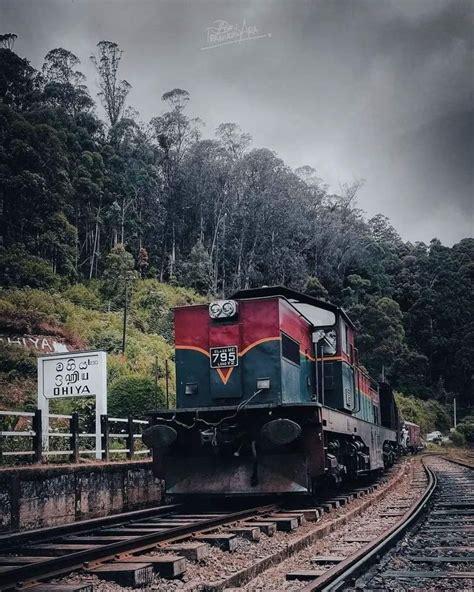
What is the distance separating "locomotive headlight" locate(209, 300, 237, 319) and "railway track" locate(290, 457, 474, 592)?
3355 millimetres

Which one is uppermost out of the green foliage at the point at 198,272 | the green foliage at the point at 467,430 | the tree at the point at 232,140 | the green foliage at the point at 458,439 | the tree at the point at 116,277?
the tree at the point at 232,140

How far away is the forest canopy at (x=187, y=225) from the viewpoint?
33812 millimetres

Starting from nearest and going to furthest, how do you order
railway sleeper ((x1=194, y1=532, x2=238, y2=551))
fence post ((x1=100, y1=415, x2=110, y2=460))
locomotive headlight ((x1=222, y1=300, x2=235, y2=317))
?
railway sleeper ((x1=194, y1=532, x2=238, y2=551)) < locomotive headlight ((x1=222, y1=300, x2=235, y2=317)) < fence post ((x1=100, y1=415, x2=110, y2=460))

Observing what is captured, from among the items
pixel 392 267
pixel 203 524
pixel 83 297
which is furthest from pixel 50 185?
pixel 392 267

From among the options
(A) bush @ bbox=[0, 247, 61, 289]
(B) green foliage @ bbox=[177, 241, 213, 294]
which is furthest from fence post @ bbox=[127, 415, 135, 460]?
(B) green foliage @ bbox=[177, 241, 213, 294]

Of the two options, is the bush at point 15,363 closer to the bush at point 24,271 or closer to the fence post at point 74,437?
the bush at point 24,271

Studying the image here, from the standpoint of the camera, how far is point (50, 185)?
3584cm

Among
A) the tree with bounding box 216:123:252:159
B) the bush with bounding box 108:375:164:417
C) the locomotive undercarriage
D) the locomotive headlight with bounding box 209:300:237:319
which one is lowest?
the locomotive undercarriage

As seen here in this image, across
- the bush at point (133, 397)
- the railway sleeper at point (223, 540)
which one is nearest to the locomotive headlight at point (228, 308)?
the railway sleeper at point (223, 540)

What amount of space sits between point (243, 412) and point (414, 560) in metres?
3.64

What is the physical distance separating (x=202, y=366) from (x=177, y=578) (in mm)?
4629

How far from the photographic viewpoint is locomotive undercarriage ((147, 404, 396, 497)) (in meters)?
8.62

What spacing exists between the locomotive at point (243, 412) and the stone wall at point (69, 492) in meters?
1.11

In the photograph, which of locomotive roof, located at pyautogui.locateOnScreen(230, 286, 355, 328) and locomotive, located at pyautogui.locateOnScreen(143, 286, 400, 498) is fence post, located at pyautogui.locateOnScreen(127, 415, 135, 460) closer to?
locomotive, located at pyautogui.locateOnScreen(143, 286, 400, 498)
